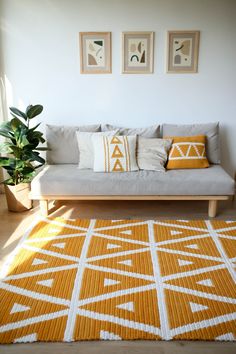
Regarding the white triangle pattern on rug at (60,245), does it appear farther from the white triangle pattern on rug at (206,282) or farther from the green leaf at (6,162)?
the white triangle pattern on rug at (206,282)

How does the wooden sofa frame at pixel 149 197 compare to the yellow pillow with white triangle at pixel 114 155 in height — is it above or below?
→ below

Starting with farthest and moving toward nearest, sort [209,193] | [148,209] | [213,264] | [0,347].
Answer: [148,209] → [209,193] → [213,264] → [0,347]

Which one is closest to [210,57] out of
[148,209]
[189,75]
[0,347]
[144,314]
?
[189,75]

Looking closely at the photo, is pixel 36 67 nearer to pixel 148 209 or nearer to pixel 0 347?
pixel 148 209

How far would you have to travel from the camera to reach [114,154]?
9.96 feet

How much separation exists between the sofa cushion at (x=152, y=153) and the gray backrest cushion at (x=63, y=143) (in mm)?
553

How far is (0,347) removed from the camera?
1585mm

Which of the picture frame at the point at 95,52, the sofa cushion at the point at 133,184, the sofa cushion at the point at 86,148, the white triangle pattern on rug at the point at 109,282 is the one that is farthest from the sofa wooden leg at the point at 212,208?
the picture frame at the point at 95,52

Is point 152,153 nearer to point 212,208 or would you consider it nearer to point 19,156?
point 212,208

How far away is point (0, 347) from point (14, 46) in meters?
2.87

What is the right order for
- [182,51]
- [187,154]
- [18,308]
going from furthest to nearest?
[182,51] → [187,154] → [18,308]

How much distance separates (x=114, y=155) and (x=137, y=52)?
1168 mm

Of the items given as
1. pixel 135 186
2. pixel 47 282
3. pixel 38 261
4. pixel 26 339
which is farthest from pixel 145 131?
pixel 26 339

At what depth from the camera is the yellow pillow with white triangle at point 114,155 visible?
119 inches
